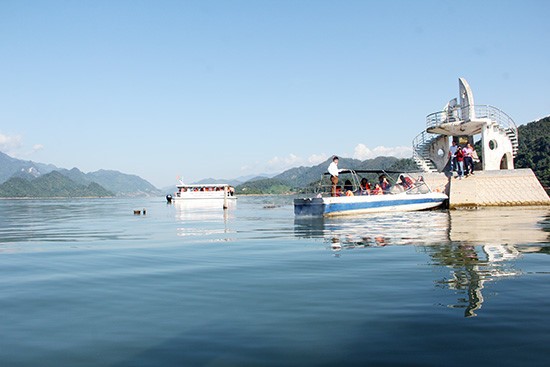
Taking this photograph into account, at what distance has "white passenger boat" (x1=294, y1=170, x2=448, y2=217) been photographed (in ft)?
73.0

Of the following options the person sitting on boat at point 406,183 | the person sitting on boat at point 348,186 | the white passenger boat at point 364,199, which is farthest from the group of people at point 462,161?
the person sitting on boat at point 348,186

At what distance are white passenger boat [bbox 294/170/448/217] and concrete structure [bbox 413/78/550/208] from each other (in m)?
3.49

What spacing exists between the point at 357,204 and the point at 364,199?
0.59 m

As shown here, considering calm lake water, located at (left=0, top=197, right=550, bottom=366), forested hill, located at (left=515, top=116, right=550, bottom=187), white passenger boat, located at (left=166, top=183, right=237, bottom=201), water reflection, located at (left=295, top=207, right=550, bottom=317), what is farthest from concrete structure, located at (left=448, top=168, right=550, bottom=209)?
white passenger boat, located at (left=166, top=183, right=237, bottom=201)

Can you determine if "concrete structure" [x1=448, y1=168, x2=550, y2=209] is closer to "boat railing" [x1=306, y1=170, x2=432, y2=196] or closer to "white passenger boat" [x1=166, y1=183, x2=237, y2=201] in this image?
"boat railing" [x1=306, y1=170, x2=432, y2=196]

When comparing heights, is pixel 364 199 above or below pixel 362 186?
below

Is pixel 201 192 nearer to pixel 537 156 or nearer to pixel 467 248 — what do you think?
pixel 537 156

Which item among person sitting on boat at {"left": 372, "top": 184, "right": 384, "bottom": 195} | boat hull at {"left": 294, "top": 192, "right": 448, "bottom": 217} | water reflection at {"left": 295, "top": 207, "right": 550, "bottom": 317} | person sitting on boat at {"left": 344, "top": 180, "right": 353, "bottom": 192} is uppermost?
person sitting on boat at {"left": 344, "top": 180, "right": 353, "bottom": 192}

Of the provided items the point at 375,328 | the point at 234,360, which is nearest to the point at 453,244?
the point at 375,328

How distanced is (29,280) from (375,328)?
5890mm

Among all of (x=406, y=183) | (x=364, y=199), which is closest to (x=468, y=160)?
(x=406, y=183)

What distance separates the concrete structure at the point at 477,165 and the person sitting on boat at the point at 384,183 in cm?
628

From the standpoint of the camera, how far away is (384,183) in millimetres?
25844

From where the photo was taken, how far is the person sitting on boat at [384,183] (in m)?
25.8
